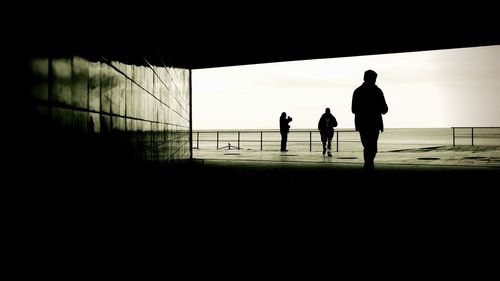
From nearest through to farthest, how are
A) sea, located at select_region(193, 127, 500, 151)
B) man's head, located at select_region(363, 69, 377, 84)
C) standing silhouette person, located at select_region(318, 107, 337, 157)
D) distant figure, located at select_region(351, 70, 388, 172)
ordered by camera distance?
distant figure, located at select_region(351, 70, 388, 172) < man's head, located at select_region(363, 69, 377, 84) < standing silhouette person, located at select_region(318, 107, 337, 157) < sea, located at select_region(193, 127, 500, 151)

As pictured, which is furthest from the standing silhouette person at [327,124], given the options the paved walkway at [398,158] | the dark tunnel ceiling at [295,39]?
the dark tunnel ceiling at [295,39]

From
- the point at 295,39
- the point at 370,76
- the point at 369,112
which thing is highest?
the point at 295,39

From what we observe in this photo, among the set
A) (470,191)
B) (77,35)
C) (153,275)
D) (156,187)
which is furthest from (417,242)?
(156,187)

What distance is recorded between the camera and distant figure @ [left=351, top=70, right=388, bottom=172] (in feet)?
21.1

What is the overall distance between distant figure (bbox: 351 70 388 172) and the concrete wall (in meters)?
3.40

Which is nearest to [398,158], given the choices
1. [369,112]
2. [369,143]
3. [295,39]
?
[295,39]

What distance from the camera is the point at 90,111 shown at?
286 centimetres

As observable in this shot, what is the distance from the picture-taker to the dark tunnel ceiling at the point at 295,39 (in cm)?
702

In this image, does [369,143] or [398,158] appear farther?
[398,158]

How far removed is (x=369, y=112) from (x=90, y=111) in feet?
15.7

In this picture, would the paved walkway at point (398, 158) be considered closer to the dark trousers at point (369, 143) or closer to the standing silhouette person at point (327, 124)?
the standing silhouette person at point (327, 124)

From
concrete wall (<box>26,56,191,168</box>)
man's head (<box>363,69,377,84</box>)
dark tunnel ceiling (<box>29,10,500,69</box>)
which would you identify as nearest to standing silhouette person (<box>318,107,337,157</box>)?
dark tunnel ceiling (<box>29,10,500,69</box>)

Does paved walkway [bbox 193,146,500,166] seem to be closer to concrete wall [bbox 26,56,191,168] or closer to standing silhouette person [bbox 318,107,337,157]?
standing silhouette person [bbox 318,107,337,157]

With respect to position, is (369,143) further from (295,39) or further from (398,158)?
(398,158)
